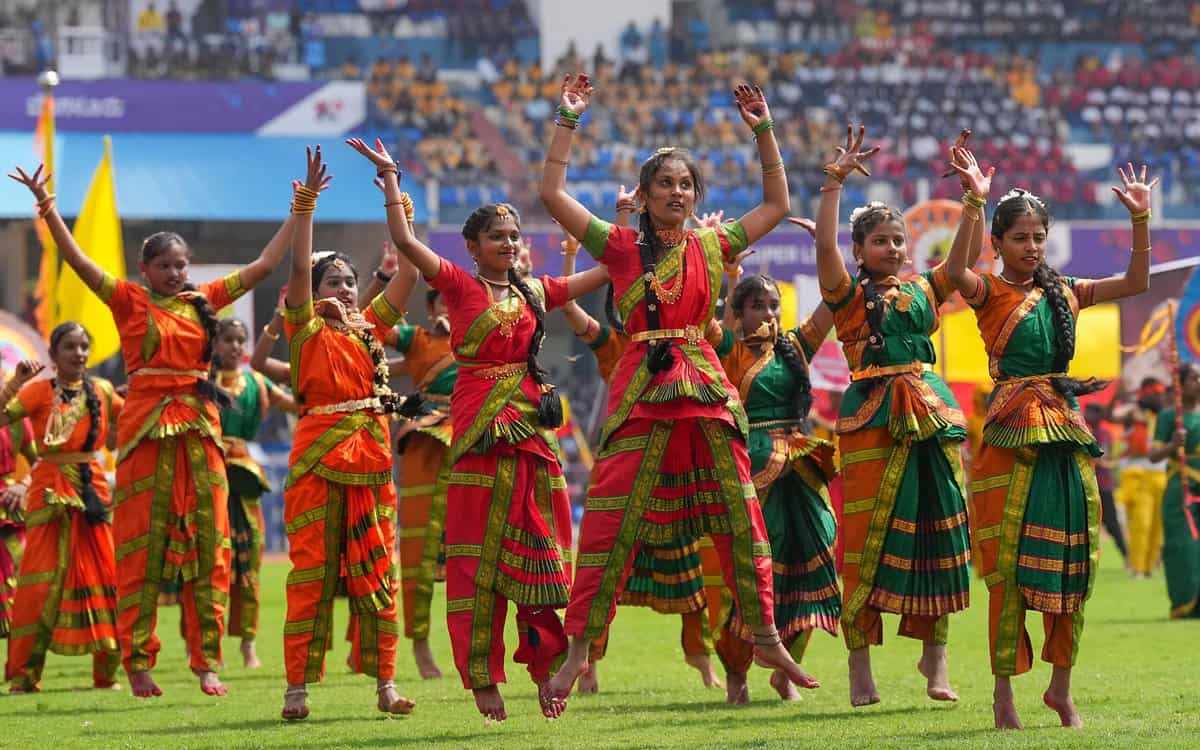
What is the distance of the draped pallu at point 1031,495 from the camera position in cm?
733

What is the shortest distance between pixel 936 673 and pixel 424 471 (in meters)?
3.46

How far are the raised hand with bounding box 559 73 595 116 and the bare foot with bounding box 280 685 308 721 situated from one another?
2.84m

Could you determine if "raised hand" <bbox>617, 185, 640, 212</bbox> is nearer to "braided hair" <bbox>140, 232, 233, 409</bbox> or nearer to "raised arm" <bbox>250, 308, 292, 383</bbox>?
"braided hair" <bbox>140, 232, 233, 409</bbox>

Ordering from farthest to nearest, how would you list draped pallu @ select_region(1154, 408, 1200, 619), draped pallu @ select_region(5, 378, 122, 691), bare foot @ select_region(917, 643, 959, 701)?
draped pallu @ select_region(1154, 408, 1200, 619), draped pallu @ select_region(5, 378, 122, 691), bare foot @ select_region(917, 643, 959, 701)

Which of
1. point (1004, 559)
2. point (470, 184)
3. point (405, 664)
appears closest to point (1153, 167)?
point (470, 184)

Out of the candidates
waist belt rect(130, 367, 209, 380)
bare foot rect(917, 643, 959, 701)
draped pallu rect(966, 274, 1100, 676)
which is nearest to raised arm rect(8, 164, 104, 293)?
waist belt rect(130, 367, 209, 380)

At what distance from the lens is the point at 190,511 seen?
30.0 feet

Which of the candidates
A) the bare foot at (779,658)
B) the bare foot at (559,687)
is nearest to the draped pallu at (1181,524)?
the bare foot at (779,658)

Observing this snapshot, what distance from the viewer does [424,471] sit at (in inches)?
414

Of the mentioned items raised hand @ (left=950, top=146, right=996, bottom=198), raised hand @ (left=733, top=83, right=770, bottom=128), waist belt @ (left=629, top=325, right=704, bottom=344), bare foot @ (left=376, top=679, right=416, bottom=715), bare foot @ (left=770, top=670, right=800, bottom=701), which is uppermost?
raised hand @ (left=733, top=83, right=770, bottom=128)

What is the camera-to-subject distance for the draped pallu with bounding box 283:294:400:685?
27.1 ft

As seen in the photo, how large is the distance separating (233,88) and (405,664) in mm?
21823

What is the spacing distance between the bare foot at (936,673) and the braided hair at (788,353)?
1327 mm

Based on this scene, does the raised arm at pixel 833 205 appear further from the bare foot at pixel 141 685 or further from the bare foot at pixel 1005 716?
the bare foot at pixel 141 685
